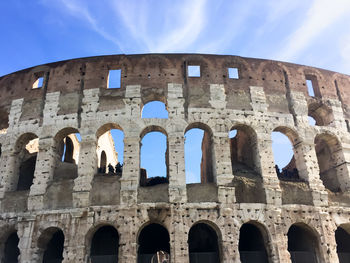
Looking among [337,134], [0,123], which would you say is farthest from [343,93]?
[0,123]

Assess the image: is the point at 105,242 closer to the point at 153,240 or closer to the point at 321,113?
the point at 153,240

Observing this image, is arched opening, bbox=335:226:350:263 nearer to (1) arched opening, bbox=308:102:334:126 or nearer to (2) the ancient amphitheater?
(2) the ancient amphitheater

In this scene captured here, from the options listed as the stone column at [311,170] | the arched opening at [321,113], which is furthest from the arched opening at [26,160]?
the arched opening at [321,113]

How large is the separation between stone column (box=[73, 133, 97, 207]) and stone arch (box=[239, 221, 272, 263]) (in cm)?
589

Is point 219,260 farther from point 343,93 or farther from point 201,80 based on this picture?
point 343,93

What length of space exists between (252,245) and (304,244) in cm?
197

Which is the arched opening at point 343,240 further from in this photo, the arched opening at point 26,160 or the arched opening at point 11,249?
the arched opening at point 26,160

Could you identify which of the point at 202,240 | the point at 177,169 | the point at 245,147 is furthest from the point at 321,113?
the point at 202,240

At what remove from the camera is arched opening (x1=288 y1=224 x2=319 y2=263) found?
11.6 meters

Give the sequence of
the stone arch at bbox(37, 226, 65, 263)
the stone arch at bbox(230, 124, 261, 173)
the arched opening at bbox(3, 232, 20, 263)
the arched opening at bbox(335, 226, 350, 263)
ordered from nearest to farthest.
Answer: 1. the stone arch at bbox(37, 226, 65, 263)
2. the arched opening at bbox(3, 232, 20, 263)
3. the stone arch at bbox(230, 124, 261, 173)
4. the arched opening at bbox(335, 226, 350, 263)

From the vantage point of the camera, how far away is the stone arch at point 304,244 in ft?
38.2

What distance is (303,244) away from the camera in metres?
12.6

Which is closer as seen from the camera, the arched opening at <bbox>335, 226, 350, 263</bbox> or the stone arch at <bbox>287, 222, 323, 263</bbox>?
the stone arch at <bbox>287, 222, 323, 263</bbox>

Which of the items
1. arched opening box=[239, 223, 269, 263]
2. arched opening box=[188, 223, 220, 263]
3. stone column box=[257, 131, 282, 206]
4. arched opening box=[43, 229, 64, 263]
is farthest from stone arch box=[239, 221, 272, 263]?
arched opening box=[43, 229, 64, 263]
